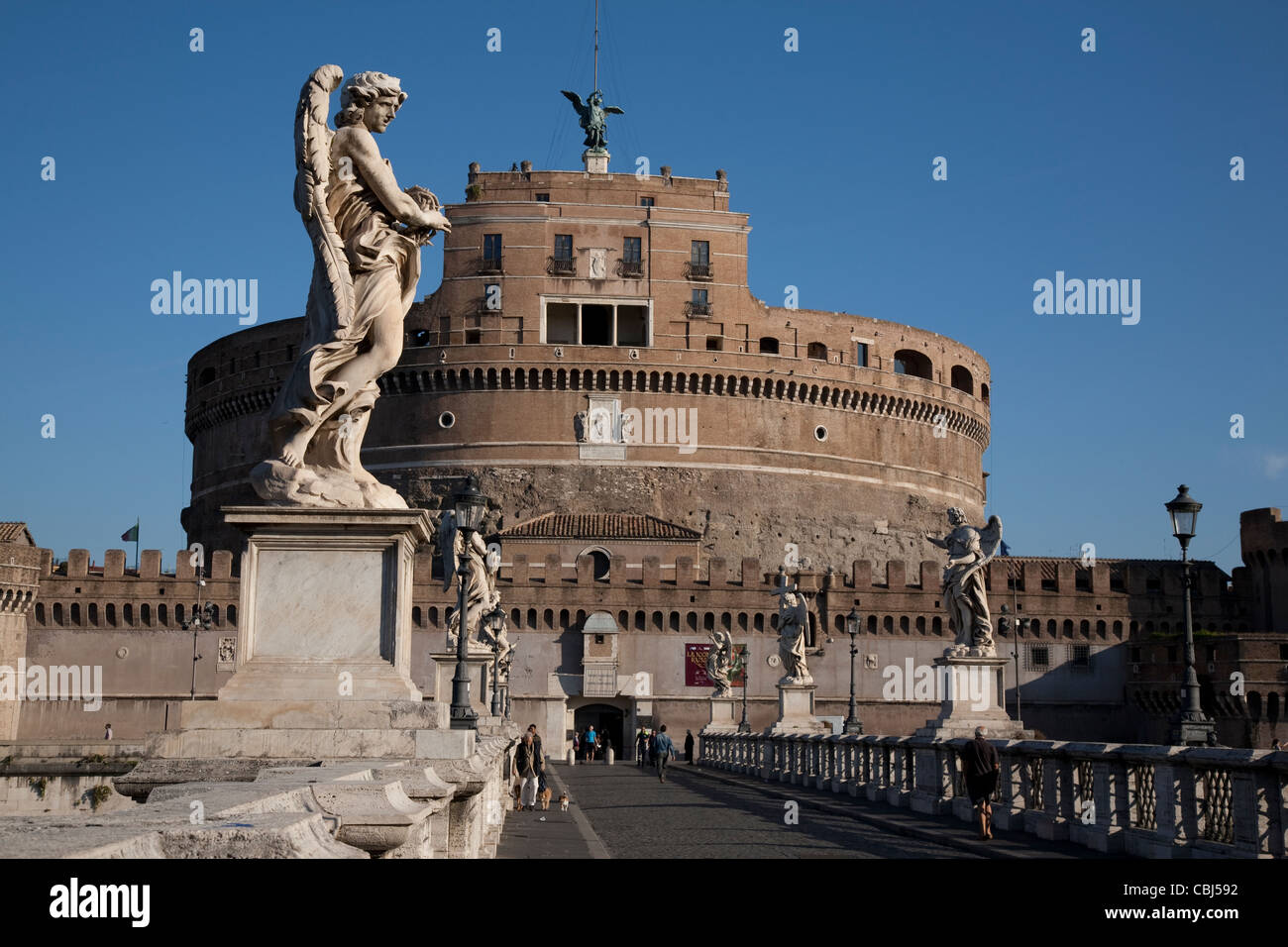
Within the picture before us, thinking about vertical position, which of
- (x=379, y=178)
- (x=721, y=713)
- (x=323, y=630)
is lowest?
(x=721, y=713)

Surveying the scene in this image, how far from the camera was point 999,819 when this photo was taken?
1227 cm

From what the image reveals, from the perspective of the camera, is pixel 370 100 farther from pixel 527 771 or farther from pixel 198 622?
pixel 198 622

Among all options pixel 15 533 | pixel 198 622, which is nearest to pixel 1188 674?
pixel 198 622

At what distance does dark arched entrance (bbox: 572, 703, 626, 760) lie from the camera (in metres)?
50.7

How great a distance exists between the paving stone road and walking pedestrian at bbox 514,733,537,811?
686mm

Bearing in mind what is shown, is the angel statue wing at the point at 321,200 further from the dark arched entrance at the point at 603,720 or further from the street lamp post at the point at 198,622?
the dark arched entrance at the point at 603,720

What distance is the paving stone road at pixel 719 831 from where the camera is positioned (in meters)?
10.6

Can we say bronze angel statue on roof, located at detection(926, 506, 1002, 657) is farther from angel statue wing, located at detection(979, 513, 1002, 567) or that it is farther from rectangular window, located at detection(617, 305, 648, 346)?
rectangular window, located at detection(617, 305, 648, 346)

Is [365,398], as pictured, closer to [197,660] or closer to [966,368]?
[197,660]

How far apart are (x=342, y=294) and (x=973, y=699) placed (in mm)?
11429

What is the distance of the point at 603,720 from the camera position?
51219 millimetres
